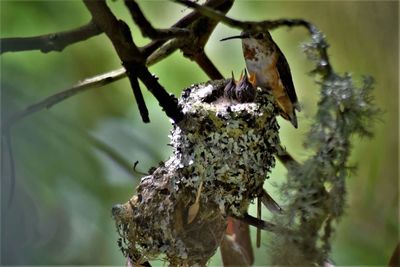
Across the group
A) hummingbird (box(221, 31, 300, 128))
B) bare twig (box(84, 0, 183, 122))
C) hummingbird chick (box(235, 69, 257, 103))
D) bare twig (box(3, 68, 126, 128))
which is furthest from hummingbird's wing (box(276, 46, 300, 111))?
bare twig (box(84, 0, 183, 122))

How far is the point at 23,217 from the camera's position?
8.63 ft

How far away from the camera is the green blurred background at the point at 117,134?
8.72ft

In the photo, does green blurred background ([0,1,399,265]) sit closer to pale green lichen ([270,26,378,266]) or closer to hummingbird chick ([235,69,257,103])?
hummingbird chick ([235,69,257,103])

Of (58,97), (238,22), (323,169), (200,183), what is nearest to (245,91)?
(200,183)

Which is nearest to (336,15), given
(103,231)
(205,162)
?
(103,231)

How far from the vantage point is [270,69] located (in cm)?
263

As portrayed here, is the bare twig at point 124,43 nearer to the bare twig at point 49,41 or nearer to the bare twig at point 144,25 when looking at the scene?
the bare twig at point 144,25

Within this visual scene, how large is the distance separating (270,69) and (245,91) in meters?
0.25

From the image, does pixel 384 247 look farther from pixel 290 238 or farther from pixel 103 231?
pixel 290 238

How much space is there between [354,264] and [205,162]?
1.35 m

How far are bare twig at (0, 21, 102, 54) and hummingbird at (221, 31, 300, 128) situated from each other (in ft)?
3.02

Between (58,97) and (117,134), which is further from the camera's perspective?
(117,134)

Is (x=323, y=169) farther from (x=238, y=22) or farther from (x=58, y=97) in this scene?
(x=58, y=97)

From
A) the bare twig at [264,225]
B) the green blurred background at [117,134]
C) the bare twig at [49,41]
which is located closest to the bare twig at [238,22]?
the bare twig at [49,41]
